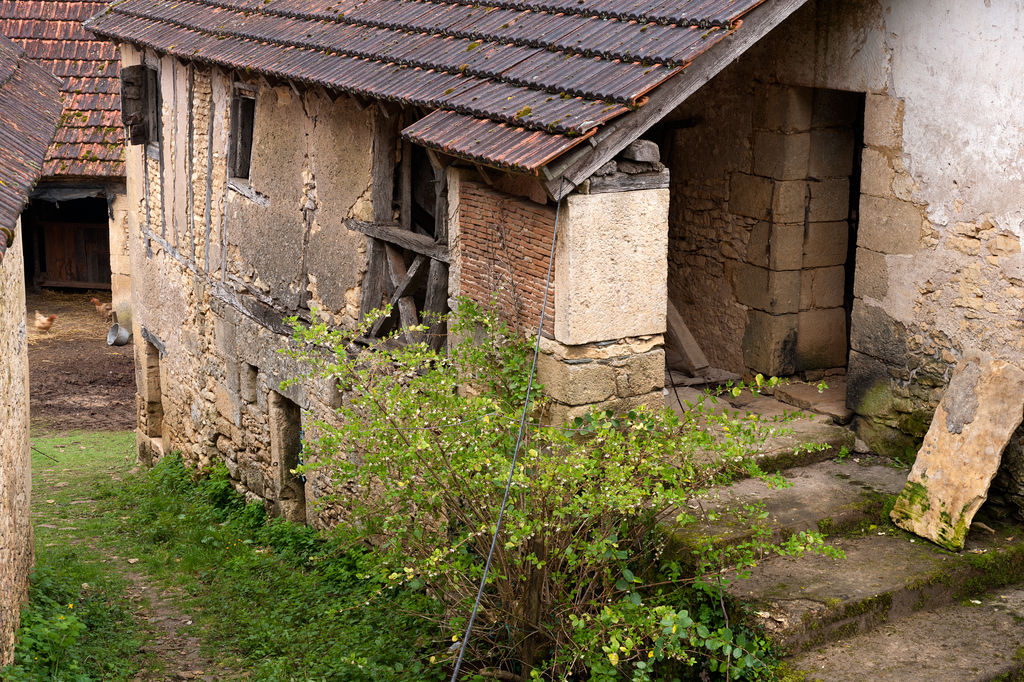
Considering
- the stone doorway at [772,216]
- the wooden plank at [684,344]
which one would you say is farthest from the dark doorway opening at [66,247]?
the wooden plank at [684,344]

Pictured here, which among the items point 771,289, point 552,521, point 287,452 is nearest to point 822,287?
point 771,289

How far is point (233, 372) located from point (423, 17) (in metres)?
4.03

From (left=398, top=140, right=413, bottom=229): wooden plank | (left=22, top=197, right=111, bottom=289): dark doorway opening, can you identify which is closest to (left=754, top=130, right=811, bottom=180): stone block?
(left=398, top=140, right=413, bottom=229): wooden plank

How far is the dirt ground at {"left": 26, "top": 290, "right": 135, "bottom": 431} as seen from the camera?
47.2 ft

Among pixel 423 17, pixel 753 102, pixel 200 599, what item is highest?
pixel 423 17

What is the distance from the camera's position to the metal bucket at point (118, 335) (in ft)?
53.2

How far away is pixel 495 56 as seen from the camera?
21.4ft

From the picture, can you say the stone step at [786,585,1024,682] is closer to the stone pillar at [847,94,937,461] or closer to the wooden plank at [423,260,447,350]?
the stone pillar at [847,94,937,461]

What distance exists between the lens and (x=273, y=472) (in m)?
9.63

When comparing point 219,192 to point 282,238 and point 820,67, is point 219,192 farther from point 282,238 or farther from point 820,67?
point 820,67

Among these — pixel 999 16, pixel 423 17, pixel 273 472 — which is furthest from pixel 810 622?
pixel 273 472

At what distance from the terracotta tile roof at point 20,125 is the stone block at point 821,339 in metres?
4.86

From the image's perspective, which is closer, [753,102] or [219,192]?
[753,102]

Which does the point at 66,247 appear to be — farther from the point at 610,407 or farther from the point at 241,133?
the point at 610,407
